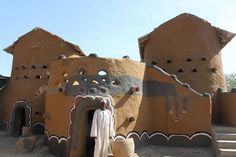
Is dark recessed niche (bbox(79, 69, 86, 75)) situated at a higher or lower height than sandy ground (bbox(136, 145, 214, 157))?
higher

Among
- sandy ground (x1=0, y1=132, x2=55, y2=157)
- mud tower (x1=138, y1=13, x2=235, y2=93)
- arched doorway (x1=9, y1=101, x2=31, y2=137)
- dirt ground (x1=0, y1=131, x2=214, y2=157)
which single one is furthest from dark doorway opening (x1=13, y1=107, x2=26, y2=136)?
mud tower (x1=138, y1=13, x2=235, y2=93)

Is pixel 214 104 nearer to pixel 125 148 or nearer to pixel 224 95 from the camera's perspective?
pixel 224 95

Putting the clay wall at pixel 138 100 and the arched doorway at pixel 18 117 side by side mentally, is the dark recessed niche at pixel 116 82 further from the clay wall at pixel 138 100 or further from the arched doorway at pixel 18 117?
the arched doorway at pixel 18 117

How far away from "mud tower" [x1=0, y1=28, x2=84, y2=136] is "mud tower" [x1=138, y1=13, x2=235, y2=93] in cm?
473

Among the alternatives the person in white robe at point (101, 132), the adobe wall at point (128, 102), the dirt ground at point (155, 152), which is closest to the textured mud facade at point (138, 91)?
the adobe wall at point (128, 102)

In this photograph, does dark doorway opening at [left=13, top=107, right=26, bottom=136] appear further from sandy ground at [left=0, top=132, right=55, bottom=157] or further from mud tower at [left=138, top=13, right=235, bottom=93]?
mud tower at [left=138, top=13, right=235, bottom=93]

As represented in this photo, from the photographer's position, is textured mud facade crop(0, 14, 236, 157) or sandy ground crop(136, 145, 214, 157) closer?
sandy ground crop(136, 145, 214, 157)

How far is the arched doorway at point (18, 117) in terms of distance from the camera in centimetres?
1648

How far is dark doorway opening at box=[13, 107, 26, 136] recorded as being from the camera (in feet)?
55.1

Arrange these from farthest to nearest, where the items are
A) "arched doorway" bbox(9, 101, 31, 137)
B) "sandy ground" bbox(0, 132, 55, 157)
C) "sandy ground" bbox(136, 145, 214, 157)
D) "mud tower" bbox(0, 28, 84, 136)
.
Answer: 1. "mud tower" bbox(0, 28, 84, 136)
2. "arched doorway" bbox(9, 101, 31, 137)
3. "sandy ground" bbox(0, 132, 55, 157)
4. "sandy ground" bbox(136, 145, 214, 157)

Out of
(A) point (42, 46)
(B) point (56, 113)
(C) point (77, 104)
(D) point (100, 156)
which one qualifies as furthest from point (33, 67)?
(D) point (100, 156)

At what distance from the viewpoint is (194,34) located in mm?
15234

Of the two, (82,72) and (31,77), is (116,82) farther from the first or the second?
(31,77)

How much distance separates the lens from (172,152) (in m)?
11.9
